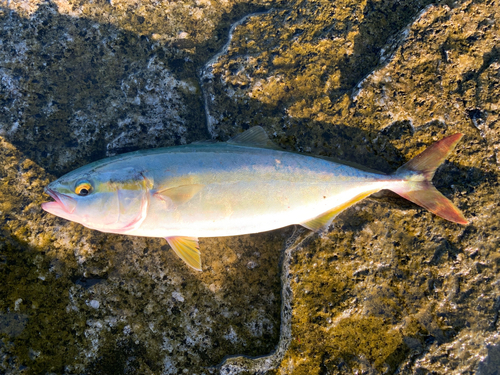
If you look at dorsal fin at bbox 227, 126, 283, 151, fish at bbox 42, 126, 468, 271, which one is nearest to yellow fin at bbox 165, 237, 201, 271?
fish at bbox 42, 126, 468, 271

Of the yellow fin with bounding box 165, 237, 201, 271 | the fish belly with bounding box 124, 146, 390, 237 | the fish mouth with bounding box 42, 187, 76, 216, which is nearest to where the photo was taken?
the fish mouth with bounding box 42, 187, 76, 216

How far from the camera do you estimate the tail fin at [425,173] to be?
200cm

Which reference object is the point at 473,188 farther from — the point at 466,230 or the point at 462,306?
the point at 462,306

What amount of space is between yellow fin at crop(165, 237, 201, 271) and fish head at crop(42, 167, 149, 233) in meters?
0.31

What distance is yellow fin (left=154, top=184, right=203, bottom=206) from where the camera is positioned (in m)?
1.84

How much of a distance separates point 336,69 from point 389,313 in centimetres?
199

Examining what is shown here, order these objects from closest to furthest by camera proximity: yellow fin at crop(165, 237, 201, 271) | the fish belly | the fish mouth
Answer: the fish mouth < the fish belly < yellow fin at crop(165, 237, 201, 271)

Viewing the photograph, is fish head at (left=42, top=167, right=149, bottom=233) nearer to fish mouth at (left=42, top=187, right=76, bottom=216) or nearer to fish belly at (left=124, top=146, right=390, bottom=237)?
fish mouth at (left=42, top=187, right=76, bottom=216)

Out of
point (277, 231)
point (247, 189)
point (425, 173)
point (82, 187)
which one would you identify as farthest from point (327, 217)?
point (82, 187)

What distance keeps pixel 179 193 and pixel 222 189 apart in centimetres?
29

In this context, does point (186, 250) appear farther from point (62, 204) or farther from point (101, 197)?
point (62, 204)

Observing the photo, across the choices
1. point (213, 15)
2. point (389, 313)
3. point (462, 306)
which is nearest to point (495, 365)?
point (462, 306)

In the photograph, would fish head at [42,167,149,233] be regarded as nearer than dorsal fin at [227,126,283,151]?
Yes

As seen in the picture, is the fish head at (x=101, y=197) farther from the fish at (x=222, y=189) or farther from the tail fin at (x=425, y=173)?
the tail fin at (x=425, y=173)
